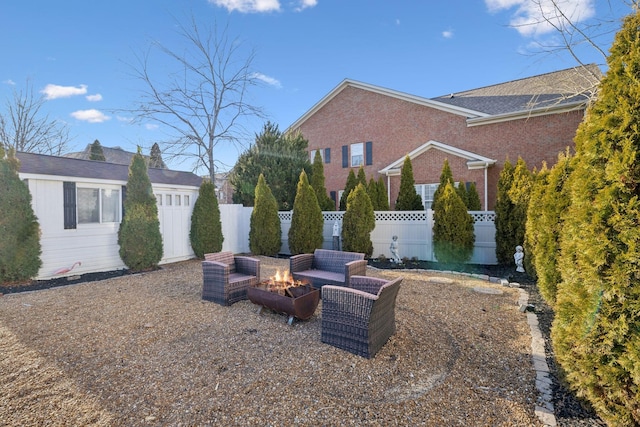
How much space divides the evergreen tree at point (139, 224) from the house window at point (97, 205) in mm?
362

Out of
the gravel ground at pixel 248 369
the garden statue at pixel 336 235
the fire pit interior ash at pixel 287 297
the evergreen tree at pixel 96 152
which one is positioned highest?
the evergreen tree at pixel 96 152

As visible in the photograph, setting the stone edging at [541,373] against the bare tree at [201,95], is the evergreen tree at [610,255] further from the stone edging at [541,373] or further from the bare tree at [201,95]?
the bare tree at [201,95]

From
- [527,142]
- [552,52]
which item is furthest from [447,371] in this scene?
[527,142]

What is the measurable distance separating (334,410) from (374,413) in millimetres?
308

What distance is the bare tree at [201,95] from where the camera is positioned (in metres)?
12.8

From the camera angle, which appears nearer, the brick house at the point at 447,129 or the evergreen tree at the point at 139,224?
the evergreen tree at the point at 139,224

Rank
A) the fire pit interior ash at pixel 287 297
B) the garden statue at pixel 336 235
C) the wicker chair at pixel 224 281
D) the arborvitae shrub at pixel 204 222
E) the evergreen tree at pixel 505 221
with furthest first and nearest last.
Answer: the garden statue at pixel 336 235, the arborvitae shrub at pixel 204 222, the evergreen tree at pixel 505 221, the wicker chair at pixel 224 281, the fire pit interior ash at pixel 287 297

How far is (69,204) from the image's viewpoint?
736cm

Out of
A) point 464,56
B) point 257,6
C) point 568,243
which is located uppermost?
point 257,6

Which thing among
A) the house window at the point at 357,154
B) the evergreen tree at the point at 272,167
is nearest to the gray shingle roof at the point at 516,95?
the house window at the point at 357,154

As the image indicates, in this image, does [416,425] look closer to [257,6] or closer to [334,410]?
[334,410]

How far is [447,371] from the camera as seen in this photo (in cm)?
295

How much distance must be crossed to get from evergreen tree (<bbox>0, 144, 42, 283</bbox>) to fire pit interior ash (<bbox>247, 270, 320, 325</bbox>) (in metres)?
5.72

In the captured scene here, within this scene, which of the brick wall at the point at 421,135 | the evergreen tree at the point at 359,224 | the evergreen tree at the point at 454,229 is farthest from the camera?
the brick wall at the point at 421,135
